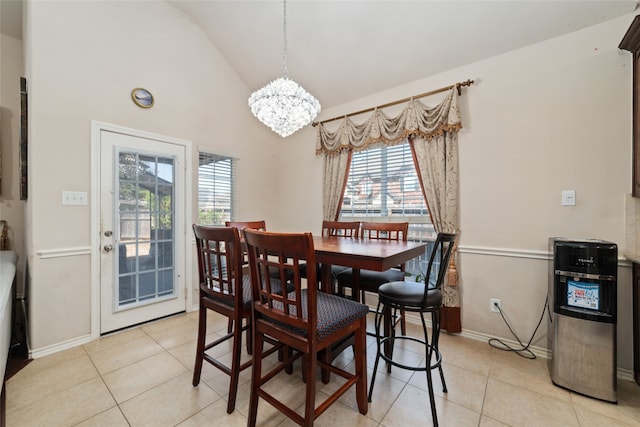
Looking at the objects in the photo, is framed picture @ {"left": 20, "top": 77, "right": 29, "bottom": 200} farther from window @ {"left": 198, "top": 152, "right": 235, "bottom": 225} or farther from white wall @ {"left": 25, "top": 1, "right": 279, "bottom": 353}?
window @ {"left": 198, "top": 152, "right": 235, "bottom": 225}

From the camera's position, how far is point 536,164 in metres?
2.23

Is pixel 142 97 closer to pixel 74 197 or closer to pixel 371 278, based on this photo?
pixel 74 197

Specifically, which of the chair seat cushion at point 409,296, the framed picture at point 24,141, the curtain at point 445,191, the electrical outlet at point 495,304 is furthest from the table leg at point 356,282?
the framed picture at point 24,141

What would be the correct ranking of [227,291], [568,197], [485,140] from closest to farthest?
1. [227,291]
2. [568,197]
3. [485,140]

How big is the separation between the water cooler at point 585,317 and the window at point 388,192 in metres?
1.15

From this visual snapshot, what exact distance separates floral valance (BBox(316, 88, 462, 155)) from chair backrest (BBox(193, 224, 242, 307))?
2184 mm

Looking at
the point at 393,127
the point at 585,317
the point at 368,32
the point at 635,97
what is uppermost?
the point at 368,32

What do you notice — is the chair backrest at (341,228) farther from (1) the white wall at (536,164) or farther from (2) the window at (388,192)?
(1) the white wall at (536,164)

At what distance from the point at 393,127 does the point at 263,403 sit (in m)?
2.78

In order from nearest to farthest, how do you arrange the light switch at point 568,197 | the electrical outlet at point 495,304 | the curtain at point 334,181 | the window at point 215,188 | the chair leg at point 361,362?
the chair leg at point 361,362, the light switch at point 568,197, the electrical outlet at point 495,304, the window at point 215,188, the curtain at point 334,181

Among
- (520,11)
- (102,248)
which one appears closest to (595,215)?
(520,11)

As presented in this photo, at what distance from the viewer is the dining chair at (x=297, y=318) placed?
1194mm

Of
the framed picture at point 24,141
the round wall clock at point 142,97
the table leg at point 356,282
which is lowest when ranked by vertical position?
the table leg at point 356,282

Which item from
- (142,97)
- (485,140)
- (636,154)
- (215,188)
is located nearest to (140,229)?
(215,188)
